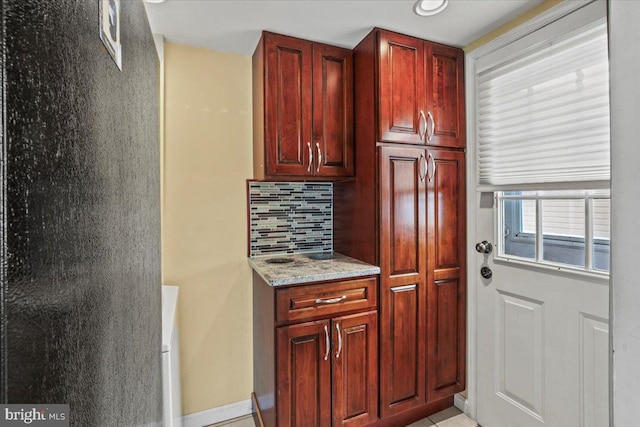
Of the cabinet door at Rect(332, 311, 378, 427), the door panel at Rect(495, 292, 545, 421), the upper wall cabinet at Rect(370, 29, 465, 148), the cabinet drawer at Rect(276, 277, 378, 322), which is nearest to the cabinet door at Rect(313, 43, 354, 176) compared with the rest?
the upper wall cabinet at Rect(370, 29, 465, 148)

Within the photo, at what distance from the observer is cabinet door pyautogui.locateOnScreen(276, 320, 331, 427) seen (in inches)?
61.8

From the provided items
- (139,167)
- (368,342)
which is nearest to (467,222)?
(368,342)

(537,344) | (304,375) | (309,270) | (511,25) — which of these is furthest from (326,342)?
(511,25)

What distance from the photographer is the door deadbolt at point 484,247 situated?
189cm

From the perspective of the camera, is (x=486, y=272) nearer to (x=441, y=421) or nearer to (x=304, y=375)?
(x=441, y=421)

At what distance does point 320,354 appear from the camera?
1.64 meters

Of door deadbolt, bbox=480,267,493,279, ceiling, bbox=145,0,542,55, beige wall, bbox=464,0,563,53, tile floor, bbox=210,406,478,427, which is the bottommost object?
tile floor, bbox=210,406,478,427

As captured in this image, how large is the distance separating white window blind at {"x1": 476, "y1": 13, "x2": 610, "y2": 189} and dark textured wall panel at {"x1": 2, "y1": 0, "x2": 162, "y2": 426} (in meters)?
1.80

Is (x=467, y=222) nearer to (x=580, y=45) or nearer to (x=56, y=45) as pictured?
(x=580, y=45)

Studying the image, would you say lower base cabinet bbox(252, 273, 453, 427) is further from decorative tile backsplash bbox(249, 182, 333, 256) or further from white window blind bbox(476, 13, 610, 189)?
white window blind bbox(476, 13, 610, 189)

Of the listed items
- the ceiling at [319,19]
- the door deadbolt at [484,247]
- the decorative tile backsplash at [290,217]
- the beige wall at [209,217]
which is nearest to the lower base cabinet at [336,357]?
the beige wall at [209,217]

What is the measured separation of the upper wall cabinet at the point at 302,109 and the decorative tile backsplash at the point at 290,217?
0.21 metres

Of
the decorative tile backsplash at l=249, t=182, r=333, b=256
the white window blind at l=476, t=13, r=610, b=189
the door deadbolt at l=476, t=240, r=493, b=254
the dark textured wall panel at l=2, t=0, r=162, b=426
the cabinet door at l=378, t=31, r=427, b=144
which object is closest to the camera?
the dark textured wall panel at l=2, t=0, r=162, b=426

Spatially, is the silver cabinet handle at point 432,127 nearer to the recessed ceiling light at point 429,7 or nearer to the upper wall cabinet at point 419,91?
the upper wall cabinet at point 419,91
